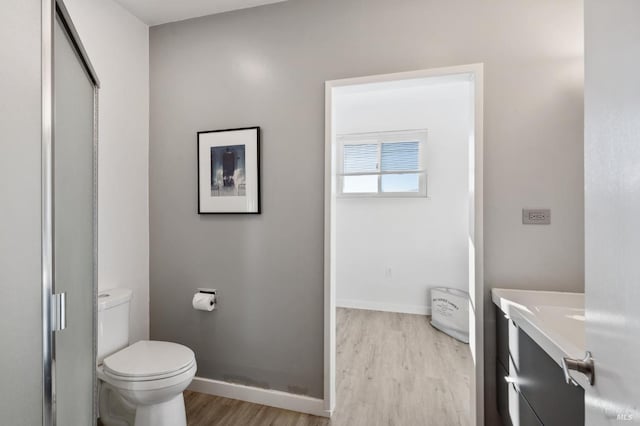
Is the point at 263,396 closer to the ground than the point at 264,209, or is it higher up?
closer to the ground

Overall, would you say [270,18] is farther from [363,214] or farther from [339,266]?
[339,266]

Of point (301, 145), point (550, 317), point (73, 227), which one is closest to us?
point (73, 227)

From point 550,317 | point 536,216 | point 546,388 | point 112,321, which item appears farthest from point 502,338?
point 112,321

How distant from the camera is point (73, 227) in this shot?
3.49ft

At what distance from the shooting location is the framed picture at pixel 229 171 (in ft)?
6.93

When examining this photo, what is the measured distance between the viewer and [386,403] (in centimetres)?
205

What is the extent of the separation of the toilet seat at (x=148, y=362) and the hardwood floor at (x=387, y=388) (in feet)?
1.65

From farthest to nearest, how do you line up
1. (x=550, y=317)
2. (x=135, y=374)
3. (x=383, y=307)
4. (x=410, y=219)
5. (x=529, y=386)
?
(x=383, y=307), (x=410, y=219), (x=135, y=374), (x=550, y=317), (x=529, y=386)

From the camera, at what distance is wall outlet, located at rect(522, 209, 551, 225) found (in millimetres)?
1653

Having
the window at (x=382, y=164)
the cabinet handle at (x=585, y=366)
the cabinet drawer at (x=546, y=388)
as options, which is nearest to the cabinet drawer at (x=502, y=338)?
the cabinet drawer at (x=546, y=388)

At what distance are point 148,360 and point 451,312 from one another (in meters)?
2.82

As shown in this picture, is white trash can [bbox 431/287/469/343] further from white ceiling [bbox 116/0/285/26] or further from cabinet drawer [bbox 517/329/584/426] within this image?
white ceiling [bbox 116/0/285/26]

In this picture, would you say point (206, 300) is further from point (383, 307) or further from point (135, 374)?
point (383, 307)

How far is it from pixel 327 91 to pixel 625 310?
1780 mm
